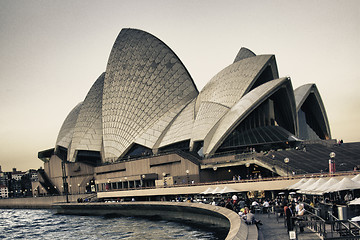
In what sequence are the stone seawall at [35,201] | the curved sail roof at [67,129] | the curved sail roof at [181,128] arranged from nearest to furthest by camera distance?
the curved sail roof at [181,128]
the stone seawall at [35,201]
the curved sail roof at [67,129]

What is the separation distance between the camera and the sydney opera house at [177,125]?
46562 mm

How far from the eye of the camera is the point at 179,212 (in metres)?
34.4

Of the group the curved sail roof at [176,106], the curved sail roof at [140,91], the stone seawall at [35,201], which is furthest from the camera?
the stone seawall at [35,201]

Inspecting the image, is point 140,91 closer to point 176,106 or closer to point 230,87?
point 176,106

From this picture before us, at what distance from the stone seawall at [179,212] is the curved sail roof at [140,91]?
12.6 meters

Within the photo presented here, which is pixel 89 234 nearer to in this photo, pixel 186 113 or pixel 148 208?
pixel 148 208

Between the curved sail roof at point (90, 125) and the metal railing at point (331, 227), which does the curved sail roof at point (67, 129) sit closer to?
the curved sail roof at point (90, 125)

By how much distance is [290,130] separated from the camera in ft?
172

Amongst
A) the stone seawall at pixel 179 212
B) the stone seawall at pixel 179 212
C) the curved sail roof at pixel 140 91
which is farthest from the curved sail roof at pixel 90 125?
the stone seawall at pixel 179 212

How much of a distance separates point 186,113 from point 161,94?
20.6ft

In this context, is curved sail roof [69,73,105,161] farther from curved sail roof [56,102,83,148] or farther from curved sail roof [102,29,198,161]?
curved sail roof [56,102,83,148]

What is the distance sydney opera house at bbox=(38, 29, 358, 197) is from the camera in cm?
4656

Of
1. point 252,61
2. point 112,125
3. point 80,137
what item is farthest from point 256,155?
point 80,137

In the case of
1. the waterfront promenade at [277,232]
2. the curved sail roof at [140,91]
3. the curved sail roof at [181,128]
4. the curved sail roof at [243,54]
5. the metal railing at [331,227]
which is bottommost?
the waterfront promenade at [277,232]
